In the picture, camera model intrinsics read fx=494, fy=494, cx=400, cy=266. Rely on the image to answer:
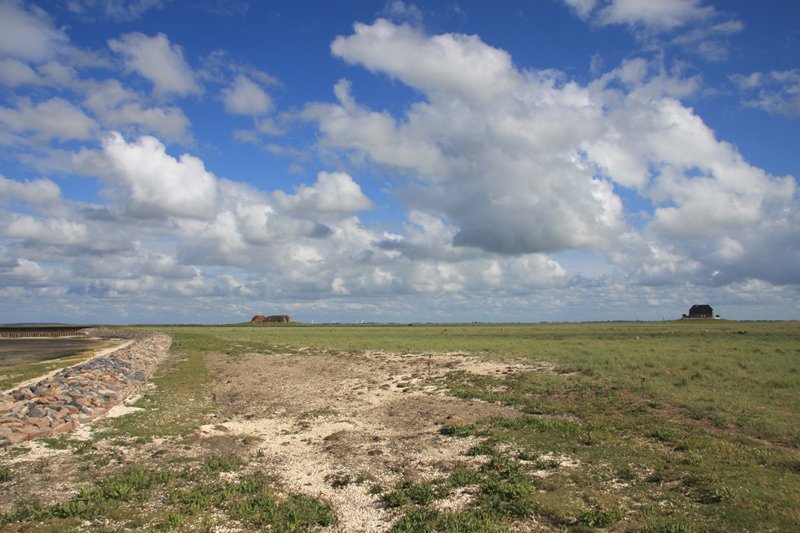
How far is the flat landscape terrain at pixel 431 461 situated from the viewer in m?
10.1

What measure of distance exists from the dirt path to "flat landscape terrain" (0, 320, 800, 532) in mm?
90

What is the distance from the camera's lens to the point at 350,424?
62.5ft

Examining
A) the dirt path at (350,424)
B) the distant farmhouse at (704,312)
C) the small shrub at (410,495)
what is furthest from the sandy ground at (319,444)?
the distant farmhouse at (704,312)

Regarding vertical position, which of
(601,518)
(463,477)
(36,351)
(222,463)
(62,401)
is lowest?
(36,351)

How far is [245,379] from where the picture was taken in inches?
1246

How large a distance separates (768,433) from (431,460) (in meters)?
11.1

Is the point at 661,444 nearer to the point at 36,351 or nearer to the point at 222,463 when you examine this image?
the point at 222,463

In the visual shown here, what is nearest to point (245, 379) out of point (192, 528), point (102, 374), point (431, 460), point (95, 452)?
point (102, 374)

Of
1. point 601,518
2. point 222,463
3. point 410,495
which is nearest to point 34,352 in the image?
point 222,463

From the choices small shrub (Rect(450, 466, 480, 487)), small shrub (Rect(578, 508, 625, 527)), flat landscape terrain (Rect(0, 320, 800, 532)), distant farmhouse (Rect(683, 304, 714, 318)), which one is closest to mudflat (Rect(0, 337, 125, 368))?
flat landscape terrain (Rect(0, 320, 800, 532))

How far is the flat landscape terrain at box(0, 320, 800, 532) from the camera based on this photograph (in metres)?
10.1

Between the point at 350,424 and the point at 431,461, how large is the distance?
5799mm

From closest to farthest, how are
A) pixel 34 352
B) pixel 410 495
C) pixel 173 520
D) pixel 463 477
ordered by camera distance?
1. pixel 173 520
2. pixel 410 495
3. pixel 463 477
4. pixel 34 352

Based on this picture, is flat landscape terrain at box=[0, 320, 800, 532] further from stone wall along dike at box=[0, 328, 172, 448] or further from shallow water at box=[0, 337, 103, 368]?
shallow water at box=[0, 337, 103, 368]
